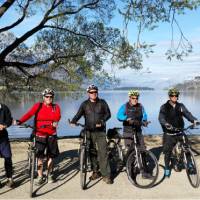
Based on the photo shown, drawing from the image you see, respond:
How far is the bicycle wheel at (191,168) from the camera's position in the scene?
8.30 meters

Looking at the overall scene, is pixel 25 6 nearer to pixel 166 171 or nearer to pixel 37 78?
pixel 37 78

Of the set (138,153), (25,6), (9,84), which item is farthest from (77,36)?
(138,153)

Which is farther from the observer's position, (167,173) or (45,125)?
(167,173)

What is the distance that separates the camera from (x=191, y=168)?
28.3ft

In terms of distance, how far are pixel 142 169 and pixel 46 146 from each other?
1.87 metres

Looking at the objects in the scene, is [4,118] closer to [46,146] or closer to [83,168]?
[46,146]

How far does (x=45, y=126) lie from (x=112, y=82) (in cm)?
977

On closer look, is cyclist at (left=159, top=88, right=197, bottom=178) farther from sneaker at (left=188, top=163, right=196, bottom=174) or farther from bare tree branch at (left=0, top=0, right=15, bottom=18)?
bare tree branch at (left=0, top=0, right=15, bottom=18)

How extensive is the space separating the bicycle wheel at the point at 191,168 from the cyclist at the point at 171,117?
0.60 m

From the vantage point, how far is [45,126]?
8734mm

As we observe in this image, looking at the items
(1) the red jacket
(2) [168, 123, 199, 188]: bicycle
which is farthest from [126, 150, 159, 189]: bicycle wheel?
(1) the red jacket

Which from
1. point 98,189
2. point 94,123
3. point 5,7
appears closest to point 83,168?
point 98,189

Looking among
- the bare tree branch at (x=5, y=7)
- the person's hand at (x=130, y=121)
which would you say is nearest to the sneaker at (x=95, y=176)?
the person's hand at (x=130, y=121)

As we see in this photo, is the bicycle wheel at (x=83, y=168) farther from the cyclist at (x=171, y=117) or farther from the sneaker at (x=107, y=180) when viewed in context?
the cyclist at (x=171, y=117)
